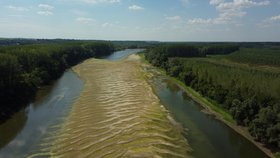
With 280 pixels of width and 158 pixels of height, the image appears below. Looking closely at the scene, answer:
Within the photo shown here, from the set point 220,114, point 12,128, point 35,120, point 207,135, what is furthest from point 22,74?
point 207,135

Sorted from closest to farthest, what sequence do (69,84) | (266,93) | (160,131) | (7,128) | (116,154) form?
(116,154)
(160,131)
(7,128)
(266,93)
(69,84)

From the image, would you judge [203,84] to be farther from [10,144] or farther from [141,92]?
[10,144]

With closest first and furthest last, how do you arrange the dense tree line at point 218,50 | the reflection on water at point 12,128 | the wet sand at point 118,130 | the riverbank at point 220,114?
1. the wet sand at point 118,130
2. the reflection on water at point 12,128
3. the riverbank at point 220,114
4. the dense tree line at point 218,50

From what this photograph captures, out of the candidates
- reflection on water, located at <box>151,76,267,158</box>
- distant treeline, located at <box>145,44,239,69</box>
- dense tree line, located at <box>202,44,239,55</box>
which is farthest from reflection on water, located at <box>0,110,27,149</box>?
dense tree line, located at <box>202,44,239,55</box>

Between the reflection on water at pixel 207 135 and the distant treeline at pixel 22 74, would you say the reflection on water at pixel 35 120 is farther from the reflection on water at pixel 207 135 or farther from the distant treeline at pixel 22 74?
the reflection on water at pixel 207 135

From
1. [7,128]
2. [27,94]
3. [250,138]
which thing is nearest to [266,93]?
[250,138]

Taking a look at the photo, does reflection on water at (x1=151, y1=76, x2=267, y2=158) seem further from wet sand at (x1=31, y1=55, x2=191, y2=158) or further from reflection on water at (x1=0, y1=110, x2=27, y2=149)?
reflection on water at (x1=0, y1=110, x2=27, y2=149)

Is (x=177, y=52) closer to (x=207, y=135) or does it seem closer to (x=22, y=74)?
→ (x=22, y=74)

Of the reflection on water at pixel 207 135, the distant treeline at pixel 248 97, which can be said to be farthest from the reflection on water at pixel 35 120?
the distant treeline at pixel 248 97

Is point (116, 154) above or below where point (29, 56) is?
below
